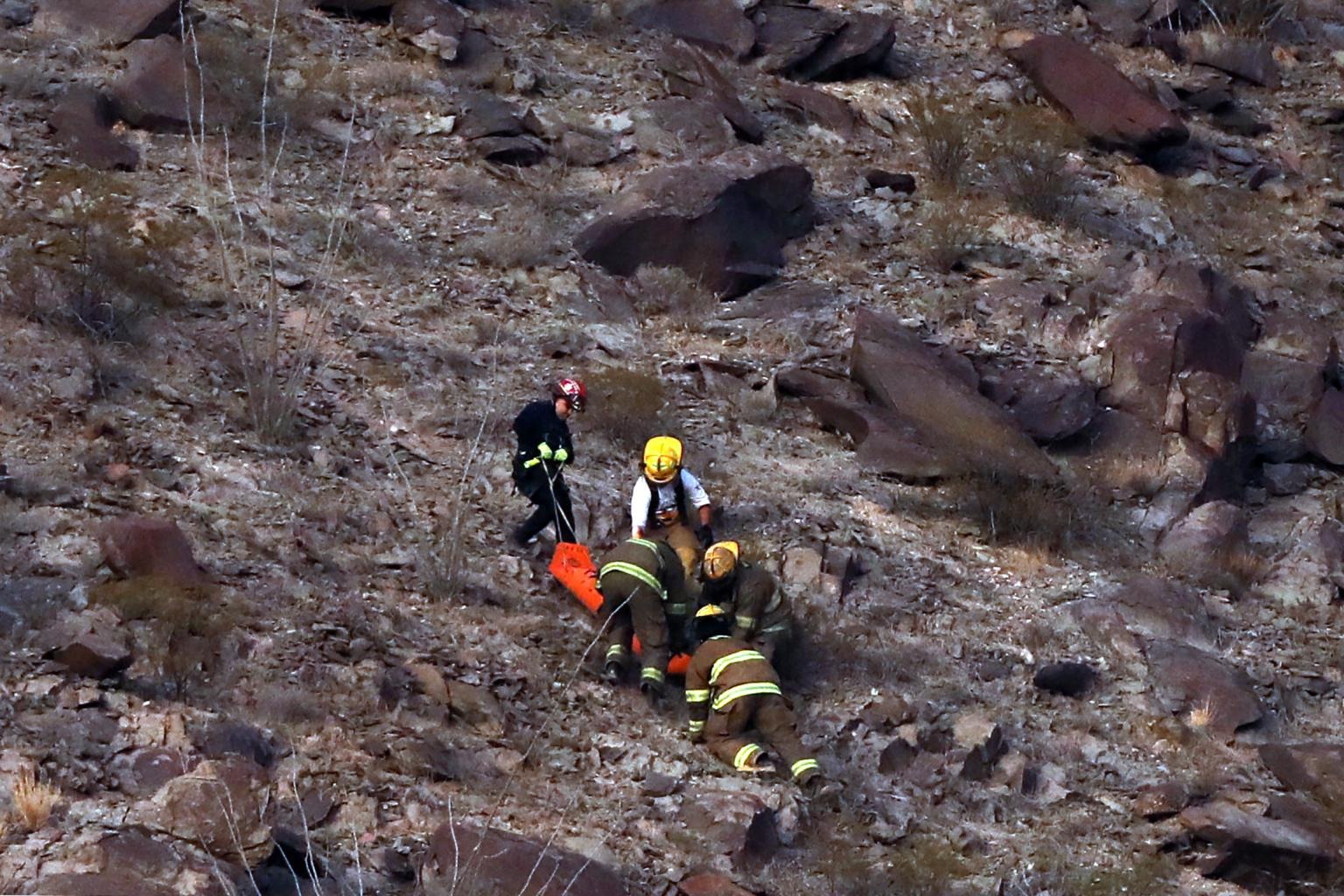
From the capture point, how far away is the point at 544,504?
12.4 m

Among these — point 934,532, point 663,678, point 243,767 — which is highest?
point 243,767

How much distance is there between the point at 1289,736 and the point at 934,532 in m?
3.26

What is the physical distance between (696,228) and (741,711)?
7.58m

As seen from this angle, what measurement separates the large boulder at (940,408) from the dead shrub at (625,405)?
185cm

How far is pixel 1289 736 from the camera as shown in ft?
40.2

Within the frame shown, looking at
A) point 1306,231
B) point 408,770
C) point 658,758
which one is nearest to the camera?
point 408,770

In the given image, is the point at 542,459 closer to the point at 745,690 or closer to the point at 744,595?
the point at 744,595

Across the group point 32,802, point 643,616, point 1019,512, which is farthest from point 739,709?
point 1019,512

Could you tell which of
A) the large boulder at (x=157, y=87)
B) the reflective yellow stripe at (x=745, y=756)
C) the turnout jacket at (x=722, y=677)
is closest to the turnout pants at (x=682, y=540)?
the turnout jacket at (x=722, y=677)

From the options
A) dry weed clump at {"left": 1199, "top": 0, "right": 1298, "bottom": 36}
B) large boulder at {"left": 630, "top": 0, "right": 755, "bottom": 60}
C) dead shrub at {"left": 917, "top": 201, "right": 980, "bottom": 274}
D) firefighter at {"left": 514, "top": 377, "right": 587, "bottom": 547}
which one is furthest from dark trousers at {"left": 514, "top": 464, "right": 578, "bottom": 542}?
dry weed clump at {"left": 1199, "top": 0, "right": 1298, "bottom": 36}

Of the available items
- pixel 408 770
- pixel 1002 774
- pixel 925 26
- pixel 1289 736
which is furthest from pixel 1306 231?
pixel 408 770

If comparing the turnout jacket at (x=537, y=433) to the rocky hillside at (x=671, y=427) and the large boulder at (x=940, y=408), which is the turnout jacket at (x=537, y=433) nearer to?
the rocky hillside at (x=671, y=427)

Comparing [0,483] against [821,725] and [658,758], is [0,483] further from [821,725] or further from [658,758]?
[821,725]

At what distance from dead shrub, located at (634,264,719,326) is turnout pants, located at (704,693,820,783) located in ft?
22.0
